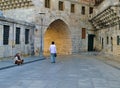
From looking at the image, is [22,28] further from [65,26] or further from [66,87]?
[66,87]

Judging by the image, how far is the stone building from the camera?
26.7m

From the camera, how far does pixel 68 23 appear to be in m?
32.4

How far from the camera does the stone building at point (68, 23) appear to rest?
87.5ft

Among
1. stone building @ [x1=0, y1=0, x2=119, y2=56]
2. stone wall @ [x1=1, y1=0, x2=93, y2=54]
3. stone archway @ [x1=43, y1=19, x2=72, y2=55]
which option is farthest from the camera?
stone archway @ [x1=43, y1=19, x2=72, y2=55]

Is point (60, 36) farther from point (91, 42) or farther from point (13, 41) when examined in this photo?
point (13, 41)

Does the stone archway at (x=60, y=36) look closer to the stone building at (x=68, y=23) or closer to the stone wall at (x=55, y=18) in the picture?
the stone building at (x=68, y=23)

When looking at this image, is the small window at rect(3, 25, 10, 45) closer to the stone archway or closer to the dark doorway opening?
Result: the stone archway

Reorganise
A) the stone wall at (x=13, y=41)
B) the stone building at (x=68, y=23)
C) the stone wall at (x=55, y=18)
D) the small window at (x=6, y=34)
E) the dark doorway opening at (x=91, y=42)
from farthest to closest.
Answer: the dark doorway opening at (x=91, y=42), the stone wall at (x=55, y=18), the stone building at (x=68, y=23), the small window at (x=6, y=34), the stone wall at (x=13, y=41)

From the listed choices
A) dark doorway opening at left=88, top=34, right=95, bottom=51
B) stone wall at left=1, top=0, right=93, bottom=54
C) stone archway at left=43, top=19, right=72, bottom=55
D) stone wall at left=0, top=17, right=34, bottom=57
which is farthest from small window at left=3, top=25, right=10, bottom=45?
dark doorway opening at left=88, top=34, right=95, bottom=51

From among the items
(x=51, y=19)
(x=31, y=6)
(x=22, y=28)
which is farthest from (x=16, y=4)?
(x=22, y=28)

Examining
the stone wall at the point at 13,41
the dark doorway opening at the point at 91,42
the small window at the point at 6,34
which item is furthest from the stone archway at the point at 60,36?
the small window at the point at 6,34

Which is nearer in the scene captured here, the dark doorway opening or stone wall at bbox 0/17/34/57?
stone wall at bbox 0/17/34/57

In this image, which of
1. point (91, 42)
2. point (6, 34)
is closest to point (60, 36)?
point (91, 42)

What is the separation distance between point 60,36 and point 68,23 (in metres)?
2.47
